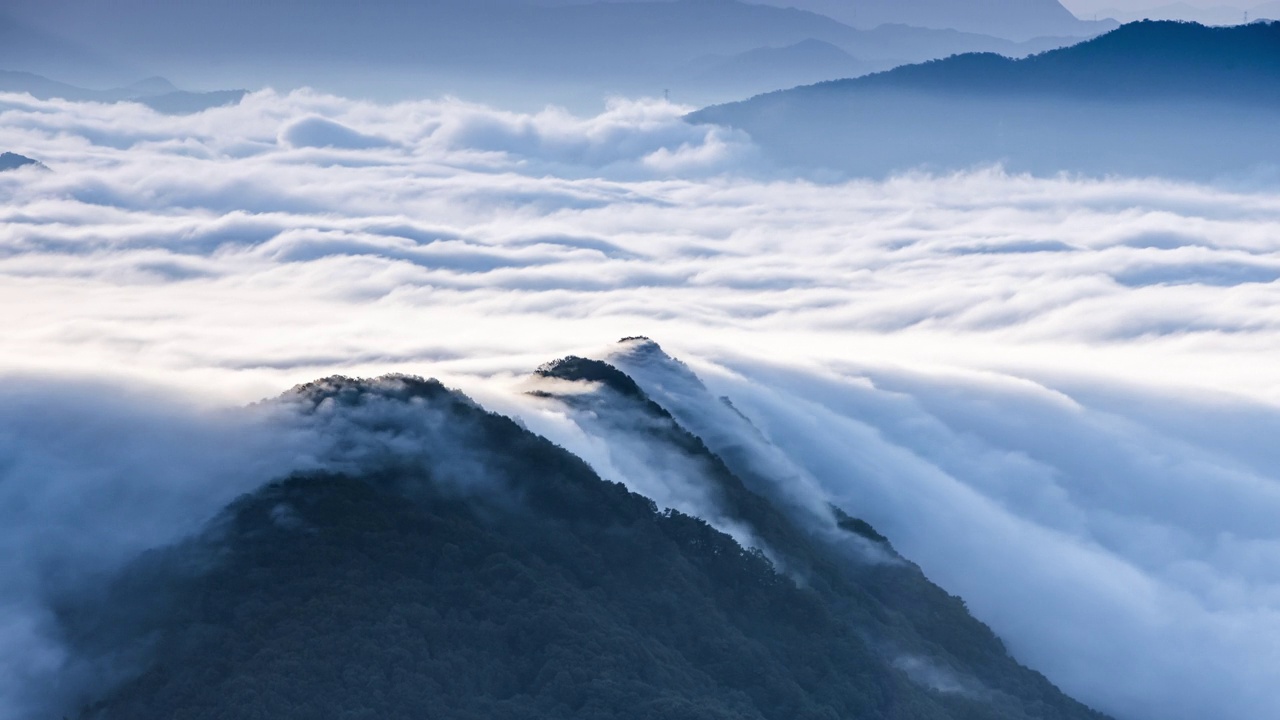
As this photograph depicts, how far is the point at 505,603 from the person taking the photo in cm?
5350

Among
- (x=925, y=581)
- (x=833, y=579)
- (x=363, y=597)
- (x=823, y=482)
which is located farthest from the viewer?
(x=823, y=482)

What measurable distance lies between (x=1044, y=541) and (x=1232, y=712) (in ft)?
67.1

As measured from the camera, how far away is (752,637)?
58969mm

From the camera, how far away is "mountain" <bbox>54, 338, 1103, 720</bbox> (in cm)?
4878

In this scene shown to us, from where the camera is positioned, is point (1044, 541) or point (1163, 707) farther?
point (1044, 541)

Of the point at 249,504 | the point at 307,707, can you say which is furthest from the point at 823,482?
the point at 307,707

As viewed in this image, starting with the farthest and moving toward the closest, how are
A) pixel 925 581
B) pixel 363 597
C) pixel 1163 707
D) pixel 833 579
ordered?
pixel 1163 707
pixel 925 581
pixel 833 579
pixel 363 597

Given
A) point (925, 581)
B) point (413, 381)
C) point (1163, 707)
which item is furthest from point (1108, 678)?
point (413, 381)

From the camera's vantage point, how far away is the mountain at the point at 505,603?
48.8 metres

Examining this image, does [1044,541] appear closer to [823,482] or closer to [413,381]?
[823,482]

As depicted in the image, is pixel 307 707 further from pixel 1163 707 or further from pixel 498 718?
pixel 1163 707

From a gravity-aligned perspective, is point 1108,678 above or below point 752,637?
below

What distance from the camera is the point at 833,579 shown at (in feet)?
221

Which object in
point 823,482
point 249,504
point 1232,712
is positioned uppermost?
point 249,504
